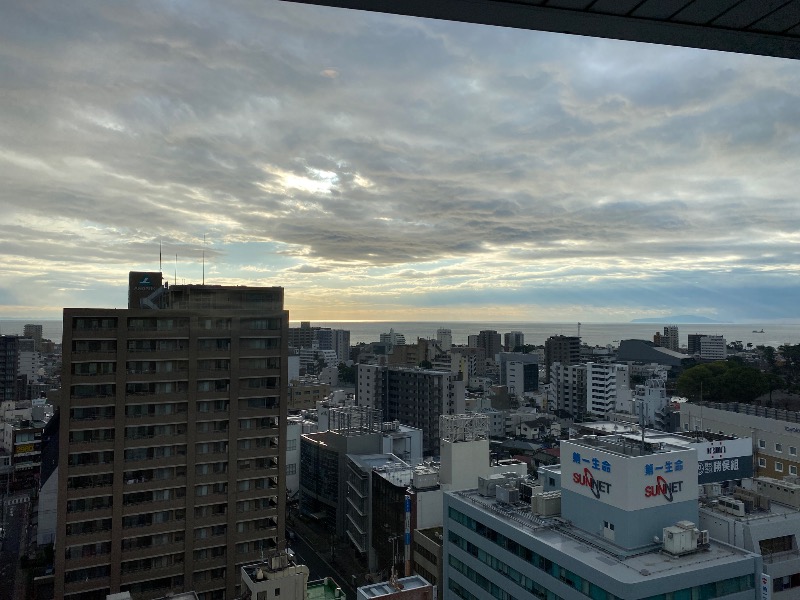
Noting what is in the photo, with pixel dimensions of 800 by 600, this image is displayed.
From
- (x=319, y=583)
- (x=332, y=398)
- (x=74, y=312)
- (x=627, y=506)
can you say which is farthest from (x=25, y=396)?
(x=627, y=506)

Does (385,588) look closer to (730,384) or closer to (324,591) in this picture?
(324,591)

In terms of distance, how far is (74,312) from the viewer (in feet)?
93.9

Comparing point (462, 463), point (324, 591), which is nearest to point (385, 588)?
point (324, 591)

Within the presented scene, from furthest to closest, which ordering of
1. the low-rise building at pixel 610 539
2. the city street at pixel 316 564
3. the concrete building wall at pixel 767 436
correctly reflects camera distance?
the concrete building wall at pixel 767 436 → the city street at pixel 316 564 → the low-rise building at pixel 610 539

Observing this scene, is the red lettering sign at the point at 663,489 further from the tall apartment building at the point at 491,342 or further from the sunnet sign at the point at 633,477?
the tall apartment building at the point at 491,342

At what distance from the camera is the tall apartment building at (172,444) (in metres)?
27.6

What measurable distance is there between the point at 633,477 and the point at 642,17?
57.8 ft

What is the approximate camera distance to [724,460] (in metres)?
33.6

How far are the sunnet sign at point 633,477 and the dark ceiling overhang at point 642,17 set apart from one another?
16849 mm

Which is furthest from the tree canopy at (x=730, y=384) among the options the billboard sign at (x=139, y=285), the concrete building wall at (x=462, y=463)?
the billboard sign at (x=139, y=285)

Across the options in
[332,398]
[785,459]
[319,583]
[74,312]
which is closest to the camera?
[319,583]

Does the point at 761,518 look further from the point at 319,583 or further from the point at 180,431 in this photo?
the point at 180,431

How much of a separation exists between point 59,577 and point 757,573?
2930cm

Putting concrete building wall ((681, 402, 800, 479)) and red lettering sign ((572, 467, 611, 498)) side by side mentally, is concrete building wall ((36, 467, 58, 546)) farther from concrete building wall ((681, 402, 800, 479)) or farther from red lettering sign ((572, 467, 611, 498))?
concrete building wall ((681, 402, 800, 479))
